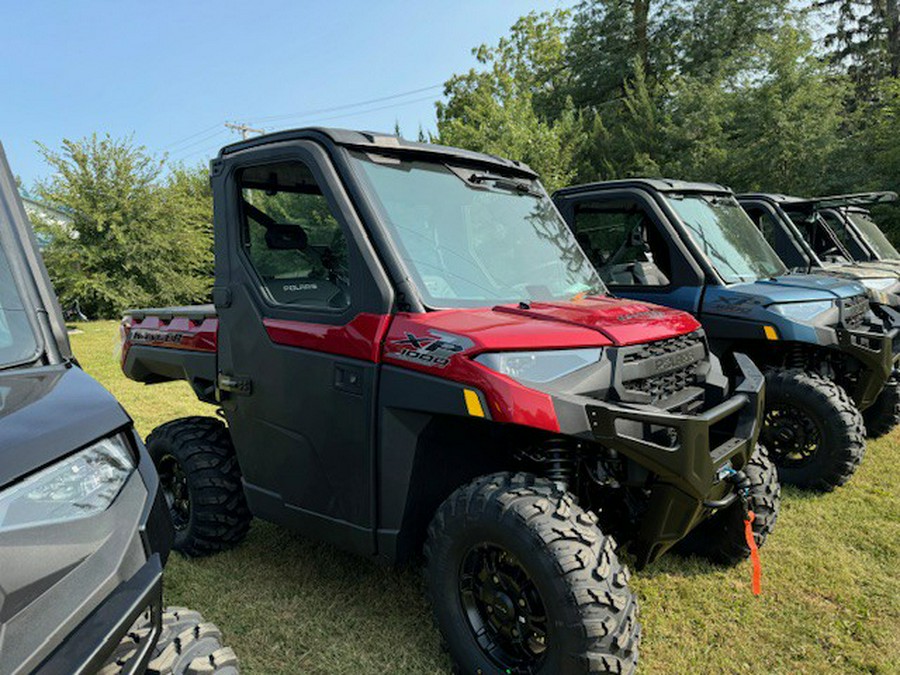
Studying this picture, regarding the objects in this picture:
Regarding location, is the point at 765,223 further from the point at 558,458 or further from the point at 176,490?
the point at 176,490

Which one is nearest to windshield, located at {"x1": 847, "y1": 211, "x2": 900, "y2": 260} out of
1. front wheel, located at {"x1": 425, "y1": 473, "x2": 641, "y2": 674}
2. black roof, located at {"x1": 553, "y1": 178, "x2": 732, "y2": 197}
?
black roof, located at {"x1": 553, "y1": 178, "x2": 732, "y2": 197}

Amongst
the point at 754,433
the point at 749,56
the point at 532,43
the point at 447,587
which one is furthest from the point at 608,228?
the point at 532,43

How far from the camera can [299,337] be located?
8.73ft

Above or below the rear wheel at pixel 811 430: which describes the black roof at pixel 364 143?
above

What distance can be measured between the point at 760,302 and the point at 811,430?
3.10 ft

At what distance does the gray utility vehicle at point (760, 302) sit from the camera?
4258 mm

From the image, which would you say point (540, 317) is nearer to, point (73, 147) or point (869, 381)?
point (869, 381)

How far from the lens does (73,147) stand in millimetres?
21500

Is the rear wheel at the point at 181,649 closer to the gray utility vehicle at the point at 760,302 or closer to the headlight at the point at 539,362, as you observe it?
the headlight at the point at 539,362

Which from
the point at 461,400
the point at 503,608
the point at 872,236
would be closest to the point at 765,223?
the point at 872,236

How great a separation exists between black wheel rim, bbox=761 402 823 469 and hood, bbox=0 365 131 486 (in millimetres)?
4260

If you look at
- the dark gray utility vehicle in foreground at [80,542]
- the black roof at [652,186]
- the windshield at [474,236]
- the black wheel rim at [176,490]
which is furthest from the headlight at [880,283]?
the dark gray utility vehicle in foreground at [80,542]

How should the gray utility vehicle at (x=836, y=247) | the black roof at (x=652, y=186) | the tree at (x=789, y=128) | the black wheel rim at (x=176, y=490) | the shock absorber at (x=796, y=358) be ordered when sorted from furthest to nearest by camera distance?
the tree at (x=789, y=128) → the gray utility vehicle at (x=836, y=247) → the black roof at (x=652, y=186) → the shock absorber at (x=796, y=358) → the black wheel rim at (x=176, y=490)

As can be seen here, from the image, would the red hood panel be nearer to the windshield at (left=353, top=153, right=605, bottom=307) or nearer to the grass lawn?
the windshield at (left=353, top=153, right=605, bottom=307)
